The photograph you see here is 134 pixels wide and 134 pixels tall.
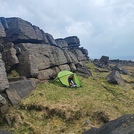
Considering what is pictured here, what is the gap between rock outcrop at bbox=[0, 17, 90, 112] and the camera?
923 inches

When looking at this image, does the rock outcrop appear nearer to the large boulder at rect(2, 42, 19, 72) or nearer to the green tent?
the large boulder at rect(2, 42, 19, 72)

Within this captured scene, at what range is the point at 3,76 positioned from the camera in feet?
74.0

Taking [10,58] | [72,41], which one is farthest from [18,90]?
[72,41]

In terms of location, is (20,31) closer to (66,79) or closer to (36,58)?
(36,58)

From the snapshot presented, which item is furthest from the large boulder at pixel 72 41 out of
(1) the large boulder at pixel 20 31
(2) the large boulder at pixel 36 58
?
(1) the large boulder at pixel 20 31

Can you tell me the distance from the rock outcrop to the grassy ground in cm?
212

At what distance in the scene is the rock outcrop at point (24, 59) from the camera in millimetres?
23453

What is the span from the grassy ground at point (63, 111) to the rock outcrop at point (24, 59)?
2123 mm

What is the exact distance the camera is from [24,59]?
31.2m

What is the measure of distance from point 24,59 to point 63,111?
541 inches

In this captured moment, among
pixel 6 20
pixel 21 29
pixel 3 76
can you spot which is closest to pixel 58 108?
pixel 3 76

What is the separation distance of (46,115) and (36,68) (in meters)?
12.7

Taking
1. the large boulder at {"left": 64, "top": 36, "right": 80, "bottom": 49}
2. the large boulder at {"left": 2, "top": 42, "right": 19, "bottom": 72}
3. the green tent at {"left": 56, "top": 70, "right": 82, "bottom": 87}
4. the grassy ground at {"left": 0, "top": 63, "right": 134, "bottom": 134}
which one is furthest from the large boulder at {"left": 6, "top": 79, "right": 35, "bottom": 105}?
the large boulder at {"left": 64, "top": 36, "right": 80, "bottom": 49}

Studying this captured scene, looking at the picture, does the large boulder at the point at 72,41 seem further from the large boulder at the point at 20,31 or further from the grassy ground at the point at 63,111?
the grassy ground at the point at 63,111
